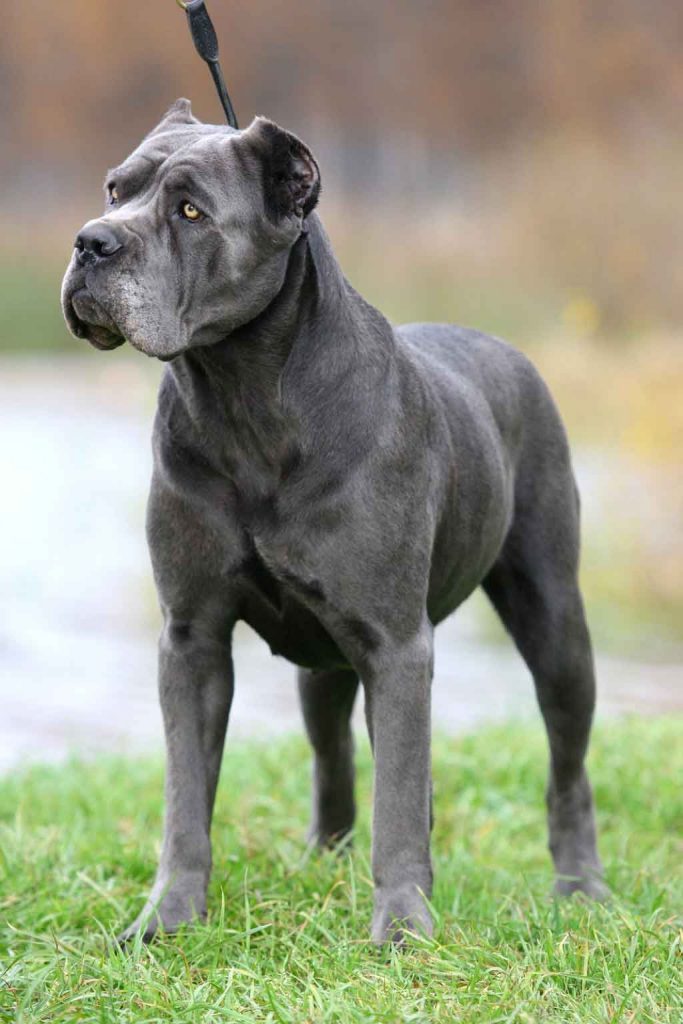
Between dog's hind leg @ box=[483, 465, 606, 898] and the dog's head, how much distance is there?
55.5 inches

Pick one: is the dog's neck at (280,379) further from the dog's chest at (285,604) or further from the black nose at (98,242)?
the black nose at (98,242)

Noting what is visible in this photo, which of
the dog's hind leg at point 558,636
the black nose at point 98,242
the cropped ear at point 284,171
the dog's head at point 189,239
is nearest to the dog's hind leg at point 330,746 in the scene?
the dog's hind leg at point 558,636

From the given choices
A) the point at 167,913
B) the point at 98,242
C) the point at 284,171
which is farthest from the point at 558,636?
the point at 98,242

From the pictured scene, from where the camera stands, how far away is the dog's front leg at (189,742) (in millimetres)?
3699

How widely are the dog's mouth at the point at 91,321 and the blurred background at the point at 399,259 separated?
455cm

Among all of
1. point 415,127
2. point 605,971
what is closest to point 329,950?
point 605,971

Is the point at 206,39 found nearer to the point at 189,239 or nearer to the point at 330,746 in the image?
the point at 189,239

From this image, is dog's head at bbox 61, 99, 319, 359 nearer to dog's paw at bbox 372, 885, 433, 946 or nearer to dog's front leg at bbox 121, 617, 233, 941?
dog's front leg at bbox 121, 617, 233, 941

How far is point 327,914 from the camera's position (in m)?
3.71

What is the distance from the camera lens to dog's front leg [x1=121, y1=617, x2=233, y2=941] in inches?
146

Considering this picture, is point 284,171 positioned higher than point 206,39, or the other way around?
point 206,39

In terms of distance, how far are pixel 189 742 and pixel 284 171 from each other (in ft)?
4.56

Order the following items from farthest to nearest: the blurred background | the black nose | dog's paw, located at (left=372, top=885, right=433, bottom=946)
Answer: the blurred background
dog's paw, located at (left=372, top=885, right=433, bottom=946)
the black nose

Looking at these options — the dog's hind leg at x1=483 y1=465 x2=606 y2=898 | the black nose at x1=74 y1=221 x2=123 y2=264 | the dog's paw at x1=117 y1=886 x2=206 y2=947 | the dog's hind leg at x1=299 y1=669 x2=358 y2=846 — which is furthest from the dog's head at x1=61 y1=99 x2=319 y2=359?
the dog's hind leg at x1=299 y1=669 x2=358 y2=846
